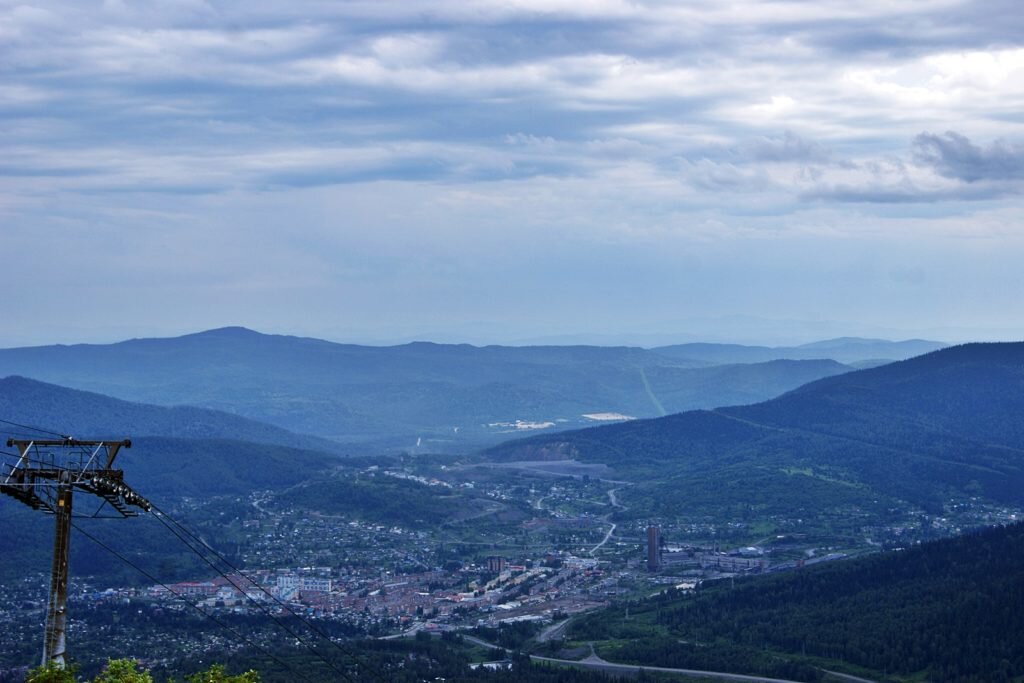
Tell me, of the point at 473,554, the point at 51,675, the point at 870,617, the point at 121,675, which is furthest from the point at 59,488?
the point at 473,554

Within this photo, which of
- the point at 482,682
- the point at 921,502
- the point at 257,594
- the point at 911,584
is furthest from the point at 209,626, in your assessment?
the point at 921,502

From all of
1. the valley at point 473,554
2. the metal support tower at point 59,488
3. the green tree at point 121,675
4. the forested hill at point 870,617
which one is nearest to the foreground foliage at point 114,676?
the green tree at point 121,675

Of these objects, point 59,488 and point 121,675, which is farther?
point 121,675

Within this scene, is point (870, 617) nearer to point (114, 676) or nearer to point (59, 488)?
point (114, 676)

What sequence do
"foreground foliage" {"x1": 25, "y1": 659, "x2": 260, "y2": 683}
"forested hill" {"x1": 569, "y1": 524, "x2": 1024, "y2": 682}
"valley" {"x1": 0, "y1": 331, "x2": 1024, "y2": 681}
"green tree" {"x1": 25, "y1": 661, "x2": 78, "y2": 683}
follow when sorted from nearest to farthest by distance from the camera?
"green tree" {"x1": 25, "y1": 661, "x2": 78, "y2": 683}, "foreground foliage" {"x1": 25, "y1": 659, "x2": 260, "y2": 683}, "forested hill" {"x1": 569, "y1": 524, "x2": 1024, "y2": 682}, "valley" {"x1": 0, "y1": 331, "x2": 1024, "y2": 681}

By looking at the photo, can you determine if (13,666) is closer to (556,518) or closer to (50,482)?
(50,482)

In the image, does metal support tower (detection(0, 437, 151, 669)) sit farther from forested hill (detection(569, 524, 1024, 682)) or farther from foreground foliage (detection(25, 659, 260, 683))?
forested hill (detection(569, 524, 1024, 682))

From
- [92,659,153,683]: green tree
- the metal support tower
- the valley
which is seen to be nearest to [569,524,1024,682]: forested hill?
the valley
